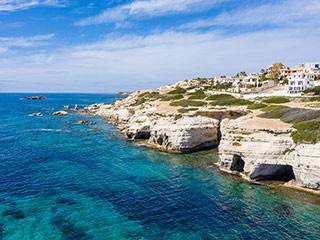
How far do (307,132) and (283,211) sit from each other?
8.06 metres

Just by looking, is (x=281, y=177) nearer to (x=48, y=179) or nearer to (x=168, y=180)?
(x=168, y=180)

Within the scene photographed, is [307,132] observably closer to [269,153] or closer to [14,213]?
[269,153]

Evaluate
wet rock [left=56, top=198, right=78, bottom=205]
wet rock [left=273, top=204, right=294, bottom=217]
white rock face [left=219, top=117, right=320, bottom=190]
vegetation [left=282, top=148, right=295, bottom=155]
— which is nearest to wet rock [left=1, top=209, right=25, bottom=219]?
wet rock [left=56, top=198, right=78, bottom=205]

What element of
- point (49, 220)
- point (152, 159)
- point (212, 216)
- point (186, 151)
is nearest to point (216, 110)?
point (186, 151)

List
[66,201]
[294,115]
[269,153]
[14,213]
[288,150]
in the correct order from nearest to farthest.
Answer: [14,213], [66,201], [288,150], [269,153], [294,115]

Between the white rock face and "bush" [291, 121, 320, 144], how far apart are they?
477mm

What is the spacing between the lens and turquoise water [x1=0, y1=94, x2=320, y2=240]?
51.4 ft

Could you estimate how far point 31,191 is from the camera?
2136 centimetres

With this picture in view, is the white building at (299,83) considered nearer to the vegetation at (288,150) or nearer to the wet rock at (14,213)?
the vegetation at (288,150)

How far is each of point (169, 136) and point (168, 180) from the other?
11.4 meters

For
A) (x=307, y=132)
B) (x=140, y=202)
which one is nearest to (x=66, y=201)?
(x=140, y=202)

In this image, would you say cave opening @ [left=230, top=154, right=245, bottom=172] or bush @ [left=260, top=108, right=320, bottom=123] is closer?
bush @ [left=260, top=108, right=320, bottom=123]

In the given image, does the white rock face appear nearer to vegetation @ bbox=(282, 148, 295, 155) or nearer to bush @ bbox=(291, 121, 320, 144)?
vegetation @ bbox=(282, 148, 295, 155)

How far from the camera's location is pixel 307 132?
2191cm
